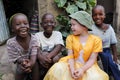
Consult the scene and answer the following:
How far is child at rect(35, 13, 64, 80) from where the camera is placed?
3.86 m

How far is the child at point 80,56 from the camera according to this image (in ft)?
11.4

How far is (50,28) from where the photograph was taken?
393 cm

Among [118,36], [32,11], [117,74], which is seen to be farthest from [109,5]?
[117,74]

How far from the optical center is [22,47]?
3717 millimetres

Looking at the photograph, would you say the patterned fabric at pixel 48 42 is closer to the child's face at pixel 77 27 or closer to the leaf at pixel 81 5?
the child's face at pixel 77 27

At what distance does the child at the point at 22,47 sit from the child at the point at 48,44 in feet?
0.49

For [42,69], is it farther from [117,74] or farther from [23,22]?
[117,74]

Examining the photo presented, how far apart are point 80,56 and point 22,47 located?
2.40 ft

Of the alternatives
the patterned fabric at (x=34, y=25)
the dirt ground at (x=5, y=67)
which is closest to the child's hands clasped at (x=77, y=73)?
the dirt ground at (x=5, y=67)

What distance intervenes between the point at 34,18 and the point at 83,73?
1701mm

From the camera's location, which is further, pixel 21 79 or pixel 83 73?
pixel 21 79

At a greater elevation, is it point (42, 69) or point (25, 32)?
point (25, 32)

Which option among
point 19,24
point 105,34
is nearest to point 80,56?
point 105,34

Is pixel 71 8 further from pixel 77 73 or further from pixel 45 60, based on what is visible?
pixel 77 73
